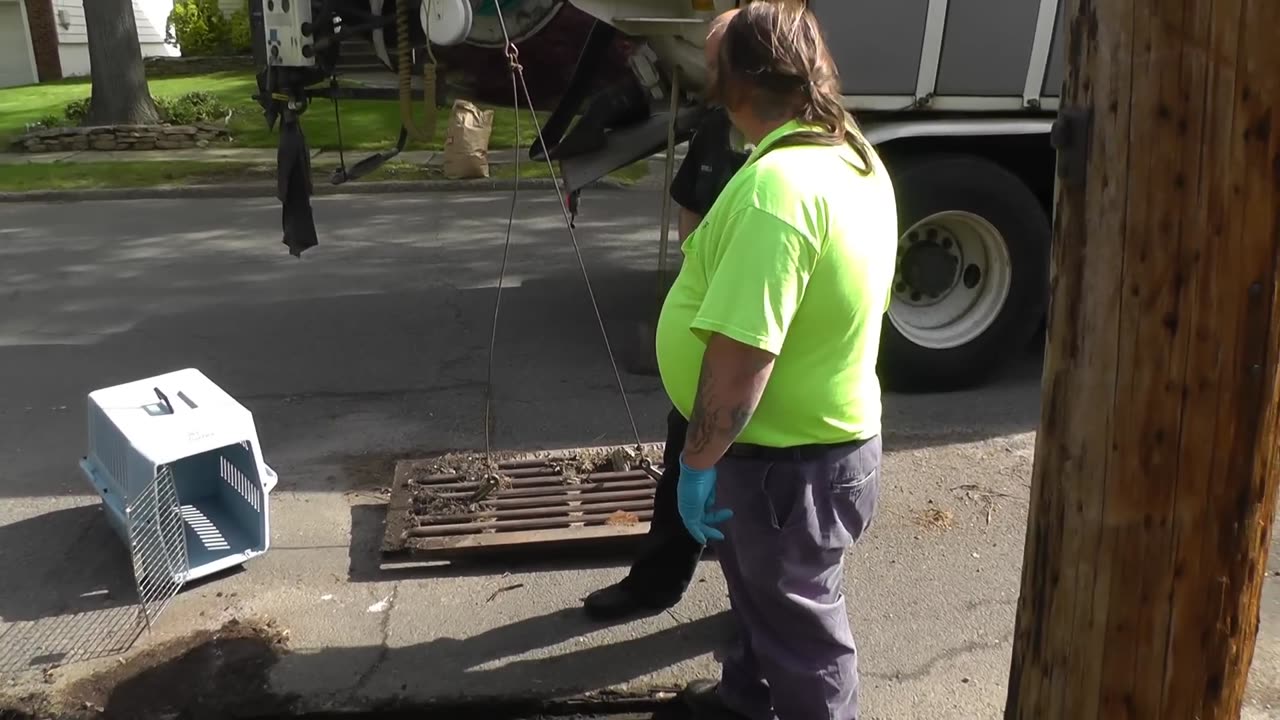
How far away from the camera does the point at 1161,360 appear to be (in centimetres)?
206

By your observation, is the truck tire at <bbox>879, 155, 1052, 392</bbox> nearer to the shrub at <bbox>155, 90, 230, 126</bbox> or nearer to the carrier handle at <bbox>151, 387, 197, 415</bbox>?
the carrier handle at <bbox>151, 387, 197, 415</bbox>

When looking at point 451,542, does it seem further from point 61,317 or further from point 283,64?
point 61,317

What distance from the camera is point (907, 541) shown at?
428cm

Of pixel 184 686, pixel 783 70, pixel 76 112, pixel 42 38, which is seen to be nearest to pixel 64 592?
pixel 184 686

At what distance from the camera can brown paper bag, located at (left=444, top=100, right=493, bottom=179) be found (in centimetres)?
1246

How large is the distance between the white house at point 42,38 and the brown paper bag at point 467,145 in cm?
1596

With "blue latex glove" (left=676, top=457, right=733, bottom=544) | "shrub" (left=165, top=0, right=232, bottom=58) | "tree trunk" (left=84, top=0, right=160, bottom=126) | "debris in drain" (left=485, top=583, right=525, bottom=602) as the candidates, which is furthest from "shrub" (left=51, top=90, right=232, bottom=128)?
"blue latex glove" (left=676, top=457, right=733, bottom=544)

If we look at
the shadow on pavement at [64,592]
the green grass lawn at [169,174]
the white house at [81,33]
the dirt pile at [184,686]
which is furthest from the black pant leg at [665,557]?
the white house at [81,33]

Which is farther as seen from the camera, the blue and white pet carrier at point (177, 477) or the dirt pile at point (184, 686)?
the blue and white pet carrier at point (177, 477)

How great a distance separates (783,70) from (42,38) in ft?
90.6

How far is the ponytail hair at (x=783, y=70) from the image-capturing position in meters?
2.39

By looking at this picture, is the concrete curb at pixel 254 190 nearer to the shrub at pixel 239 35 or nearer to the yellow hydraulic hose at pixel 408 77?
the yellow hydraulic hose at pixel 408 77

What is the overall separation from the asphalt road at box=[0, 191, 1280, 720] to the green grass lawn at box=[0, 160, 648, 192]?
120 inches

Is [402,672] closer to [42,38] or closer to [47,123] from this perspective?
[47,123]
